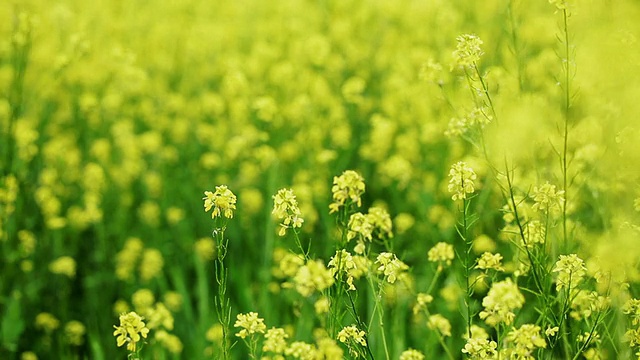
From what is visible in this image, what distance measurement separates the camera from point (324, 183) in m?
4.52

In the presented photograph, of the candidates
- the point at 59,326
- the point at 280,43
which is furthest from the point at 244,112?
the point at 59,326

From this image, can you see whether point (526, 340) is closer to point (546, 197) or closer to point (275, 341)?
point (546, 197)

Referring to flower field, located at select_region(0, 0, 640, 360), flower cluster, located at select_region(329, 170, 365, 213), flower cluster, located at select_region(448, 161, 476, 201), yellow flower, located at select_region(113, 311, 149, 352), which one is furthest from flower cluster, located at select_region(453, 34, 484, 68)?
yellow flower, located at select_region(113, 311, 149, 352)

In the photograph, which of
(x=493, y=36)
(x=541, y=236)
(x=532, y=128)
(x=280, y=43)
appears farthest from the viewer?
(x=280, y=43)

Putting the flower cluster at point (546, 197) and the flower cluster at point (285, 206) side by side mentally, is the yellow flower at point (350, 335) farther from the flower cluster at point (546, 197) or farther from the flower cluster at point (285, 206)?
the flower cluster at point (546, 197)

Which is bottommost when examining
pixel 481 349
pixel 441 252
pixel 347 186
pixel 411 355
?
pixel 411 355

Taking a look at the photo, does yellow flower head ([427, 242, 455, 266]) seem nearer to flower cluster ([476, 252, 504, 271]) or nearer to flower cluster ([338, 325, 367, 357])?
flower cluster ([476, 252, 504, 271])

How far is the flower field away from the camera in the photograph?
2.39 metres

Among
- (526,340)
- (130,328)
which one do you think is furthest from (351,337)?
(130,328)

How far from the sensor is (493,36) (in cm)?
591

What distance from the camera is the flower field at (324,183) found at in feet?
7.84

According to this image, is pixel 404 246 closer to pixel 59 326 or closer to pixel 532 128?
pixel 532 128

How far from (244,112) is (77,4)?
2781mm

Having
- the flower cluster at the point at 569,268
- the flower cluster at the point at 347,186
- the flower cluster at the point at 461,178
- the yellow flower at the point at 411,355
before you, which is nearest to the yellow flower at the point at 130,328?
the flower cluster at the point at 347,186
